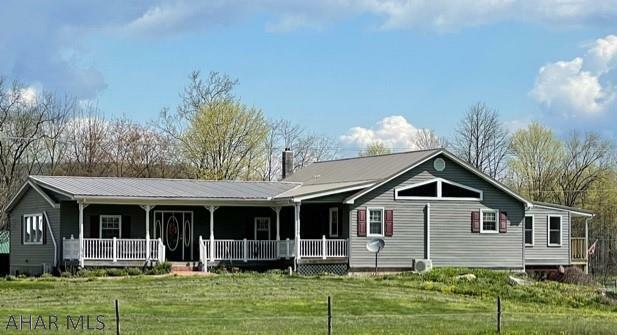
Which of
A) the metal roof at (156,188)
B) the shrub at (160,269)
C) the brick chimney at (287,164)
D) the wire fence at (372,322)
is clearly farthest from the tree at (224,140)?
the wire fence at (372,322)

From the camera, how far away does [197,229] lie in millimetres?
46000

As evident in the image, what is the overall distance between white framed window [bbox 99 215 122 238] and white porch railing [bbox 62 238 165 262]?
58.7 inches

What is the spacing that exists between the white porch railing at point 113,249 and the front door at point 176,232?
7.82ft

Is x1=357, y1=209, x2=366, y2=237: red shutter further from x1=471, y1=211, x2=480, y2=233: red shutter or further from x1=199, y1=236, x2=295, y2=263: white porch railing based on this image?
x1=471, y1=211, x2=480, y2=233: red shutter

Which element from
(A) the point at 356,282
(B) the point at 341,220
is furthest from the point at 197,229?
(A) the point at 356,282

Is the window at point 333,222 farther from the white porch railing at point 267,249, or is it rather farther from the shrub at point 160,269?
the shrub at point 160,269

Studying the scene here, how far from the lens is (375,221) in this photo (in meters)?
44.3

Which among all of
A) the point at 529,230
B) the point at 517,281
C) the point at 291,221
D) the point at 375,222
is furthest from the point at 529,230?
the point at 517,281

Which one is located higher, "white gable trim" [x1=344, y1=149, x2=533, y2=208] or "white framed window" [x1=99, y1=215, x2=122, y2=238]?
"white gable trim" [x1=344, y1=149, x2=533, y2=208]

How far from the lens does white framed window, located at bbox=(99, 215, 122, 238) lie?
1748 inches

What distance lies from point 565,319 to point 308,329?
7.91 m

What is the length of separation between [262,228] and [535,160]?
122 feet

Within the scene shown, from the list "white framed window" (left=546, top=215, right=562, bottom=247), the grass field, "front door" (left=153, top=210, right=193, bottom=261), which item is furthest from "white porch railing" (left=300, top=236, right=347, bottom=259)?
"white framed window" (left=546, top=215, right=562, bottom=247)

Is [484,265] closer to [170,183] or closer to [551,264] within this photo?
[551,264]
